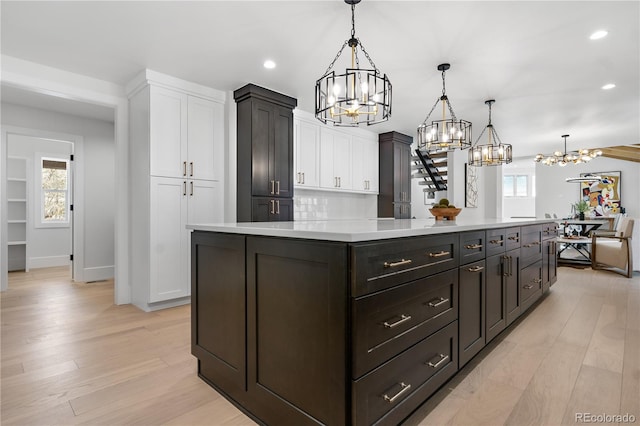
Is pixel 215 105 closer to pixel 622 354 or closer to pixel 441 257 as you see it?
pixel 441 257

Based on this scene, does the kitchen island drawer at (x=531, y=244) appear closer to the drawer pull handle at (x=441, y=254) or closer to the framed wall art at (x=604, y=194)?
the drawer pull handle at (x=441, y=254)

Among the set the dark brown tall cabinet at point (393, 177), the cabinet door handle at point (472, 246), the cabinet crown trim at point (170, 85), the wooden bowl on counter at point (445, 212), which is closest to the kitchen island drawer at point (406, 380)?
the cabinet door handle at point (472, 246)

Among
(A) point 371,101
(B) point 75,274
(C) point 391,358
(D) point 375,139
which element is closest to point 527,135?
(D) point 375,139

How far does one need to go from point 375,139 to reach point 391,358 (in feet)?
16.8

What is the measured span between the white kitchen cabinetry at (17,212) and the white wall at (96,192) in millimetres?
1856

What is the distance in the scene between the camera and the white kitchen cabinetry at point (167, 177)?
11.2 ft

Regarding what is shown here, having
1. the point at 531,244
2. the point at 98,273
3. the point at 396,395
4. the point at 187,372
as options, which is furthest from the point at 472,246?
the point at 98,273

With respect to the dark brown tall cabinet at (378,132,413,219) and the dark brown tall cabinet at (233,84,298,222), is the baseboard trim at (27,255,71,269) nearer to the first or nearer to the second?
the dark brown tall cabinet at (233,84,298,222)

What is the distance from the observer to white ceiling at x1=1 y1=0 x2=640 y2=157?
2414mm

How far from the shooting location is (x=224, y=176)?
3996 millimetres

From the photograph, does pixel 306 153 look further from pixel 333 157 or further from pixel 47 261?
pixel 47 261

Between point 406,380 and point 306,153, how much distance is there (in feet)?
12.2

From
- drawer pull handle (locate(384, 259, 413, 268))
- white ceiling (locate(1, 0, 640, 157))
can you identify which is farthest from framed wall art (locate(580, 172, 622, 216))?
drawer pull handle (locate(384, 259, 413, 268))

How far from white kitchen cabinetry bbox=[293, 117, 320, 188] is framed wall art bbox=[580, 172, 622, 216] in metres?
8.72
